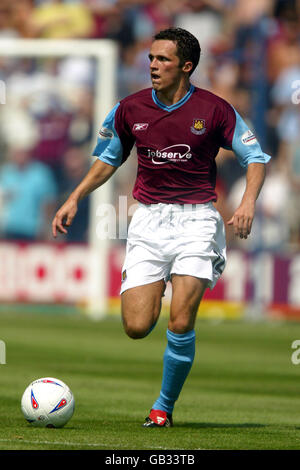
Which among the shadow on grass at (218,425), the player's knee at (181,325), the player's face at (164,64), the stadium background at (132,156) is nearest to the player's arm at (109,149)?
the player's face at (164,64)

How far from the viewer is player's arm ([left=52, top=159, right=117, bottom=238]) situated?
7.95 meters

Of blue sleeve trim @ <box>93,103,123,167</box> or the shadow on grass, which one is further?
blue sleeve trim @ <box>93,103,123,167</box>

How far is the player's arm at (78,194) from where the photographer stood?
7949mm

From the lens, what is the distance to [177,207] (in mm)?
8086

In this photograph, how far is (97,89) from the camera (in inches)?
819

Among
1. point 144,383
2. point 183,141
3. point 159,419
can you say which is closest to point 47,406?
point 159,419

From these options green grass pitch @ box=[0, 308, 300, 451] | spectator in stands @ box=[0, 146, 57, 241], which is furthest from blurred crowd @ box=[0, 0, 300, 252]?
green grass pitch @ box=[0, 308, 300, 451]

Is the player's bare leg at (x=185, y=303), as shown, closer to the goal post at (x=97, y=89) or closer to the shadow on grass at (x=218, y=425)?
the shadow on grass at (x=218, y=425)

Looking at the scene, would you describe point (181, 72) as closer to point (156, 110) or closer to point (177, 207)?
point (156, 110)

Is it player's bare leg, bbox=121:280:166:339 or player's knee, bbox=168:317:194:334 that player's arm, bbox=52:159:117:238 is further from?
player's knee, bbox=168:317:194:334

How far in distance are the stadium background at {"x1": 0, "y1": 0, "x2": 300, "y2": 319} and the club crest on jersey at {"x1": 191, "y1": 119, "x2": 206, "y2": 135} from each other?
11.3 m

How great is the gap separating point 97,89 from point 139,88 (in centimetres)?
83

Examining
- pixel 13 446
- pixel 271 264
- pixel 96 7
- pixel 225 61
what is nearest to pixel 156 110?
pixel 13 446
